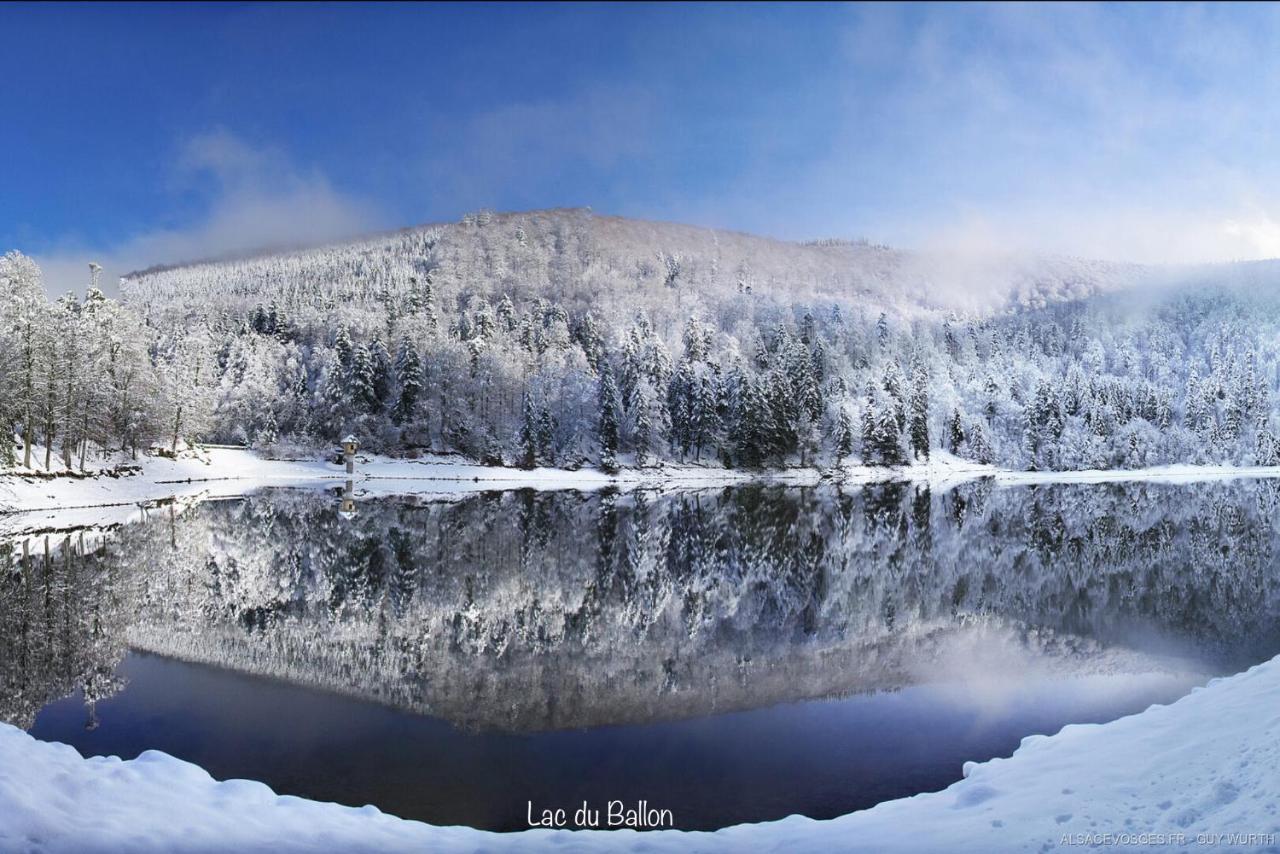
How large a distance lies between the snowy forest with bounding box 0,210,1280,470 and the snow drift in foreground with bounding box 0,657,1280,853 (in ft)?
126

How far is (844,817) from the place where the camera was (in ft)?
22.6

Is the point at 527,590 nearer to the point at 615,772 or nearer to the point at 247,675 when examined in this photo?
the point at 247,675

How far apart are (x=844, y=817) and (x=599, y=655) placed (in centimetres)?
659

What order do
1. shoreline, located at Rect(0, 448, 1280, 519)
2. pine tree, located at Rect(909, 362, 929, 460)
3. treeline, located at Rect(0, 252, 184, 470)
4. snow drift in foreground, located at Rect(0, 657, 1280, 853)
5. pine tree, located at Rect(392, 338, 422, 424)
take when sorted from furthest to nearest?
pine tree, located at Rect(909, 362, 929, 460) < pine tree, located at Rect(392, 338, 422, 424) < shoreline, located at Rect(0, 448, 1280, 519) < treeline, located at Rect(0, 252, 184, 470) < snow drift in foreground, located at Rect(0, 657, 1280, 853)

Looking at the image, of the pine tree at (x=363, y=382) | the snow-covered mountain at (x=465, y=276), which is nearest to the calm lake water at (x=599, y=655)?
the pine tree at (x=363, y=382)

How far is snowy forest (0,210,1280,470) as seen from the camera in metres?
48.6

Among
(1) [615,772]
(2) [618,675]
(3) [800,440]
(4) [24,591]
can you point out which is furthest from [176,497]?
(3) [800,440]

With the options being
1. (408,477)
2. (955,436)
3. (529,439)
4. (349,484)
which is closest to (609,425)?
(529,439)

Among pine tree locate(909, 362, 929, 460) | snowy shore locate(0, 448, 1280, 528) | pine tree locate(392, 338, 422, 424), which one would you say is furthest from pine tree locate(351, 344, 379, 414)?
pine tree locate(909, 362, 929, 460)

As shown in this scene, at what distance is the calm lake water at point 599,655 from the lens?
8414 millimetres

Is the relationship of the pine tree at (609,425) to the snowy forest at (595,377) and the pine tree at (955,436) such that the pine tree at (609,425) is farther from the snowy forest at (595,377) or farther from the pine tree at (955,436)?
the pine tree at (955,436)

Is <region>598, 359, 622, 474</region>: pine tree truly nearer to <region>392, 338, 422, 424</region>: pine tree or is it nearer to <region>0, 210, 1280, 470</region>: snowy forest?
<region>0, 210, 1280, 470</region>: snowy forest

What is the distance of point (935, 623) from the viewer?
16000mm

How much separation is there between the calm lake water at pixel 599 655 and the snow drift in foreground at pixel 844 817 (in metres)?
0.90
